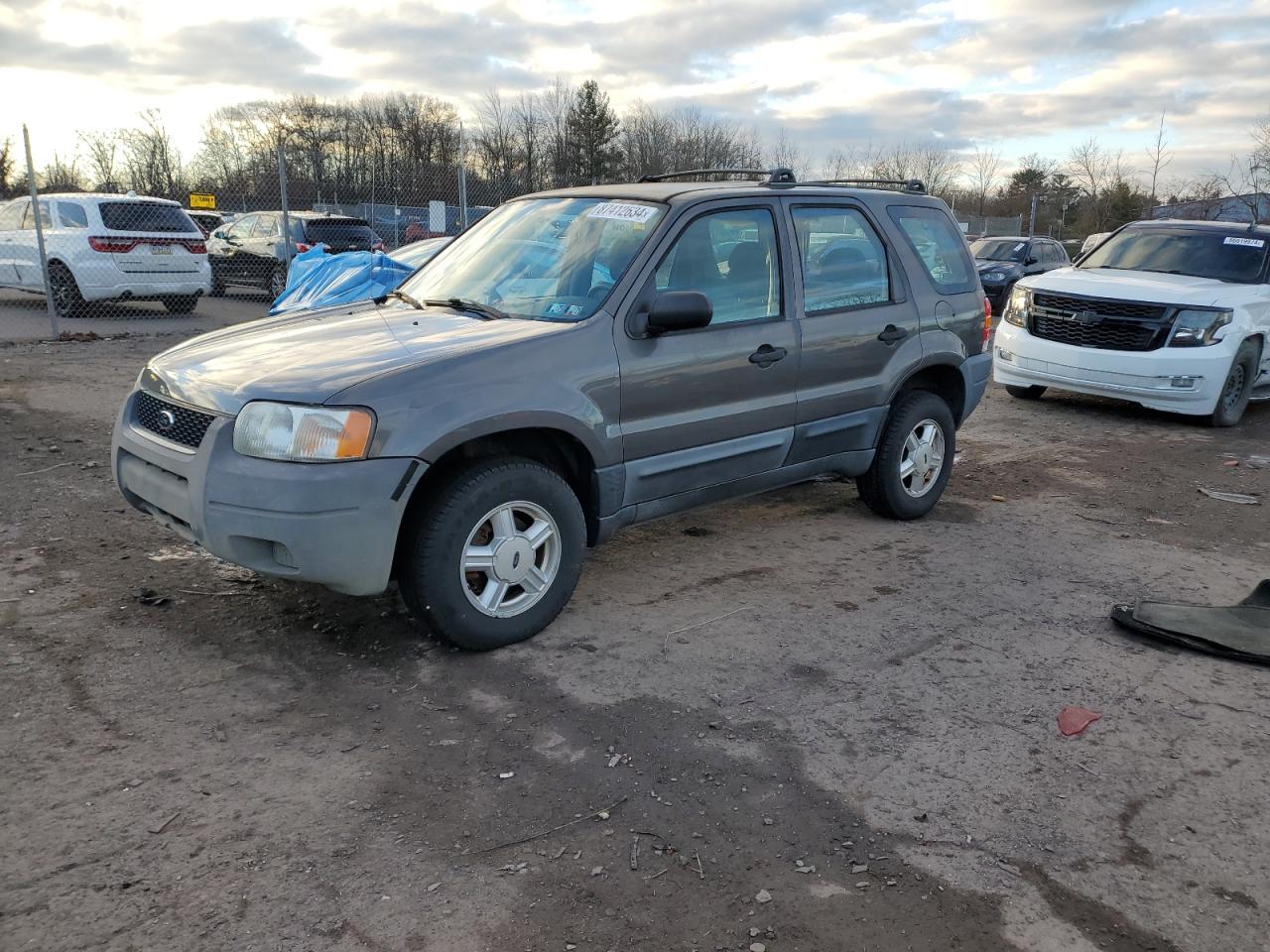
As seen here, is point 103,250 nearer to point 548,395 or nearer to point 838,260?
point 838,260

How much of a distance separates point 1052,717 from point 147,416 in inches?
149

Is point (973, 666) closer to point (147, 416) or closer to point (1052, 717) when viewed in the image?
point (1052, 717)

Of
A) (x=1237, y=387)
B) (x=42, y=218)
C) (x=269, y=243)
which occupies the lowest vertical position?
(x=1237, y=387)

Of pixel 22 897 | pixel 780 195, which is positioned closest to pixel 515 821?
pixel 22 897

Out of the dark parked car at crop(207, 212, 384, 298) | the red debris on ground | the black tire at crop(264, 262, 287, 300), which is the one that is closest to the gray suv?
the red debris on ground

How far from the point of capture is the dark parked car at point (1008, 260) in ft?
61.7

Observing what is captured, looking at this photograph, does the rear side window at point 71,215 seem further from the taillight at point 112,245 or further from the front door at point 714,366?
the front door at point 714,366

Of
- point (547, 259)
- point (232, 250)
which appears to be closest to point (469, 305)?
point (547, 259)

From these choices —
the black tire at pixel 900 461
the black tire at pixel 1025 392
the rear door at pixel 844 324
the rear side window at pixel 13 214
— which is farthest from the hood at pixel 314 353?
the rear side window at pixel 13 214

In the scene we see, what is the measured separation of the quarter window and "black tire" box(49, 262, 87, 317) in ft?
39.1

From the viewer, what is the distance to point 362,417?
352cm

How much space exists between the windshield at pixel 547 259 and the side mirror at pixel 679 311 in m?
0.26

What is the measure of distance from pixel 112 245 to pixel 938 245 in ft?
38.2

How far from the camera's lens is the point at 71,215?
13328 mm
